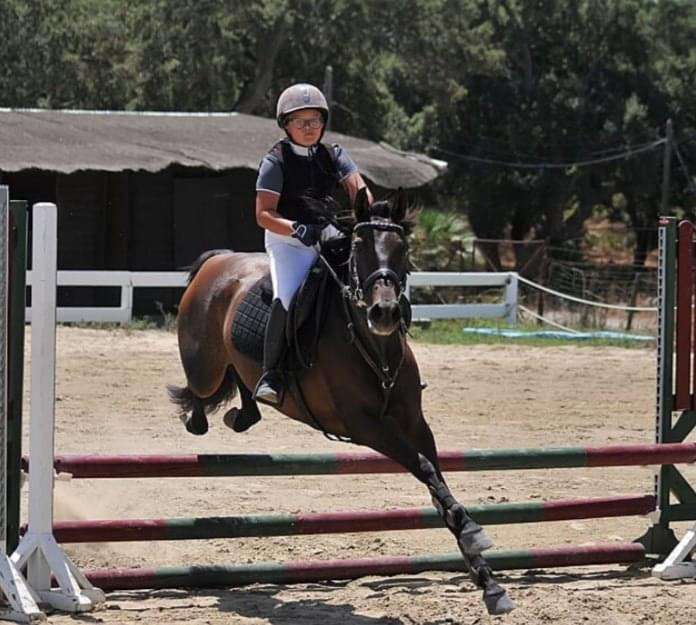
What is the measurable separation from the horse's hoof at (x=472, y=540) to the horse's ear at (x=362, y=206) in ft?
4.86

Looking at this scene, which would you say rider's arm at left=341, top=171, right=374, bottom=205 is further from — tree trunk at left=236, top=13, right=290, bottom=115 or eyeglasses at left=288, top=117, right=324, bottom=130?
tree trunk at left=236, top=13, right=290, bottom=115

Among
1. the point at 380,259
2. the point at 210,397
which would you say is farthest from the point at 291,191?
the point at 210,397

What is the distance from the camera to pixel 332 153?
7062 millimetres

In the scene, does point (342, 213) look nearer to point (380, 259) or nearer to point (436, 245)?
point (380, 259)

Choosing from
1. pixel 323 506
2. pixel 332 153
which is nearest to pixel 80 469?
pixel 332 153

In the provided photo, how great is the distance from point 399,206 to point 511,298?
15775mm

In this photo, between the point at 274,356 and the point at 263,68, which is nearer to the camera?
the point at 274,356

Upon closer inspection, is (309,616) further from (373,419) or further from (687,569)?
(687,569)

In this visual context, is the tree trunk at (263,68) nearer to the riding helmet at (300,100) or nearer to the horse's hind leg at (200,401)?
the horse's hind leg at (200,401)

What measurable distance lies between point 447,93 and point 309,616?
111 feet

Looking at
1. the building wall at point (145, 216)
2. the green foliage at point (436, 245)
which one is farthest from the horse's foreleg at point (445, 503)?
the green foliage at point (436, 245)

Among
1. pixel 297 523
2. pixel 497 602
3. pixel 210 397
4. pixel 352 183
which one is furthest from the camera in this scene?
pixel 210 397

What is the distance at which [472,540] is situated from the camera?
5.81 metres

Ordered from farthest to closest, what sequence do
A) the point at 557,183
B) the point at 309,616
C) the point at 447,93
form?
the point at 557,183 < the point at 447,93 < the point at 309,616
